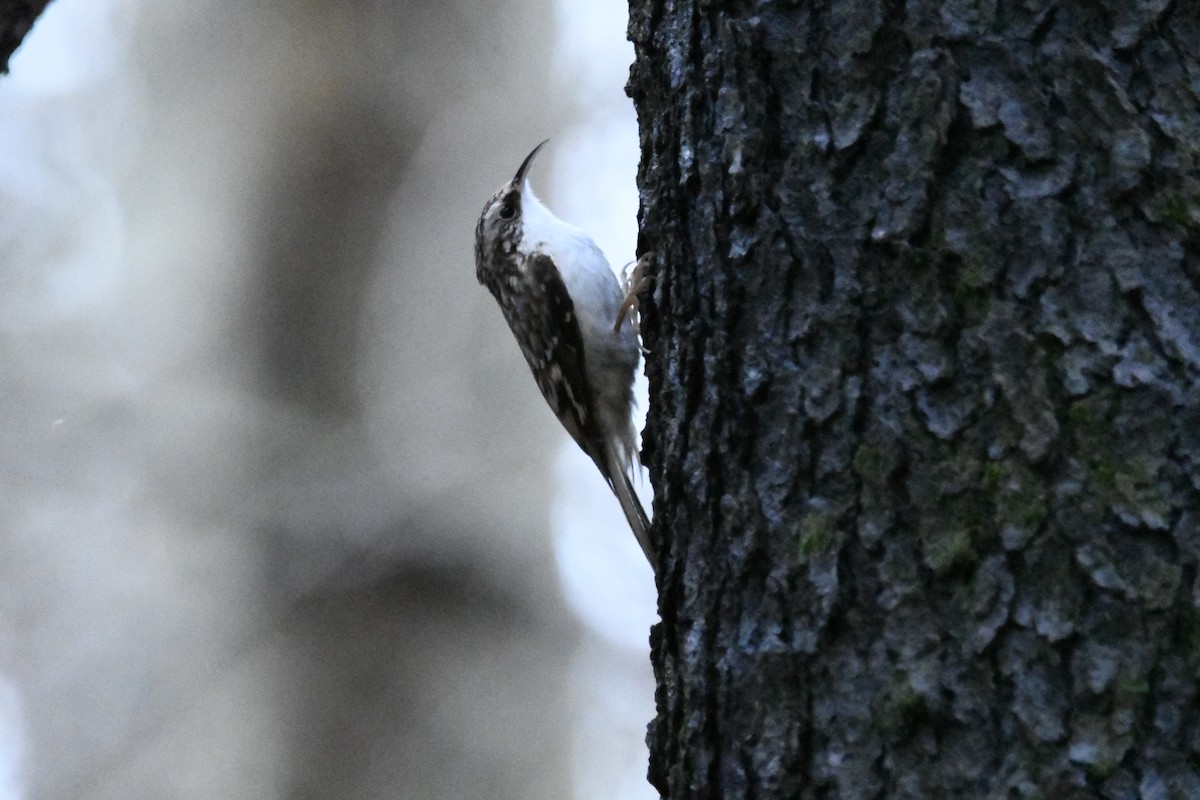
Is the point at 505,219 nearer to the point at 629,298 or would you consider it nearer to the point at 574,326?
the point at 574,326

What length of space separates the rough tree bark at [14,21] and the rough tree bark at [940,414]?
95 centimetres

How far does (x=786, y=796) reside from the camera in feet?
4.59

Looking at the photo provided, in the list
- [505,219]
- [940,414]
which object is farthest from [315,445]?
[940,414]

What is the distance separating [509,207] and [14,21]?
1778 millimetres

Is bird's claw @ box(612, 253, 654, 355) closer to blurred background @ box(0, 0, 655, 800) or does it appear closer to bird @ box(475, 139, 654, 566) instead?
bird @ box(475, 139, 654, 566)

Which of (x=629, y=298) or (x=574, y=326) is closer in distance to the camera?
(x=629, y=298)

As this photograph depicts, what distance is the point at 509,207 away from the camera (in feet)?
11.5

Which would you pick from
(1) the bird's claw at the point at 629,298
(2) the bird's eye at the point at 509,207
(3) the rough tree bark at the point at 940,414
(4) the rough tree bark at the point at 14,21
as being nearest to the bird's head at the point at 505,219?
(2) the bird's eye at the point at 509,207

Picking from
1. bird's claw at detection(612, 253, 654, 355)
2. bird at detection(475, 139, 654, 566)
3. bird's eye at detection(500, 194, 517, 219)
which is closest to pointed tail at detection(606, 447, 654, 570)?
bird at detection(475, 139, 654, 566)

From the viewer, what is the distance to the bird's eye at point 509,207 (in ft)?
11.5

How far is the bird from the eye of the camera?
10.4 ft

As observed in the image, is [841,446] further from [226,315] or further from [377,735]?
[226,315]

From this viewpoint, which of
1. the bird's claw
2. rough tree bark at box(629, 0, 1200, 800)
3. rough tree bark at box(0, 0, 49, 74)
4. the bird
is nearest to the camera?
rough tree bark at box(629, 0, 1200, 800)

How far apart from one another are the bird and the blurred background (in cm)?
145
